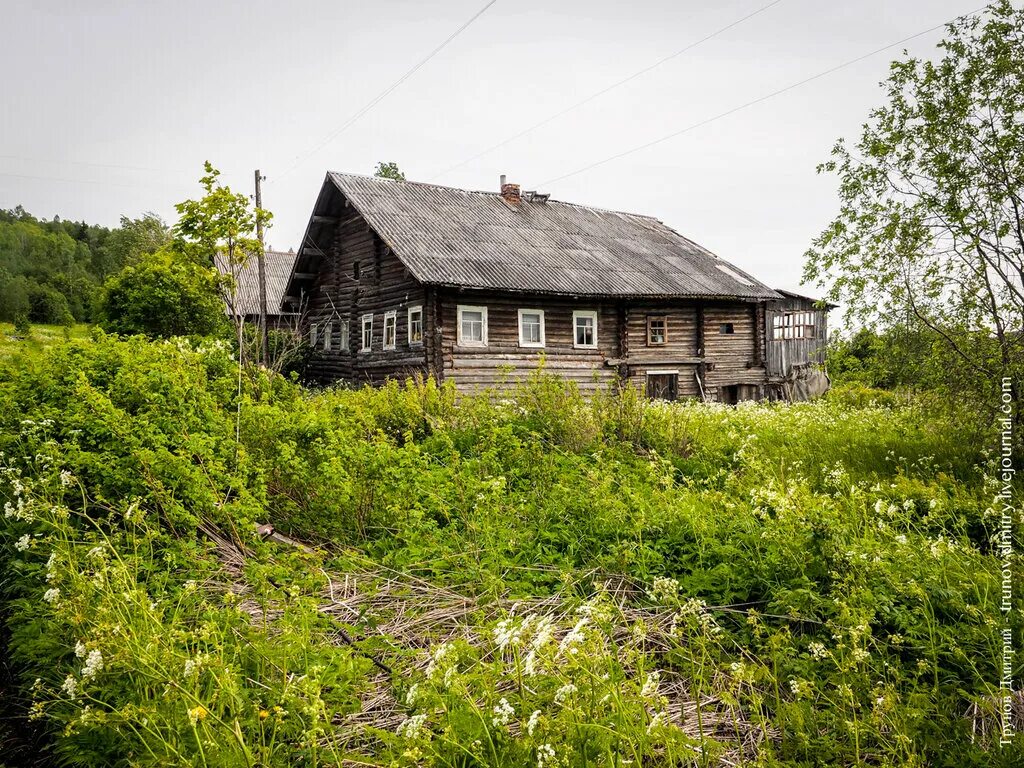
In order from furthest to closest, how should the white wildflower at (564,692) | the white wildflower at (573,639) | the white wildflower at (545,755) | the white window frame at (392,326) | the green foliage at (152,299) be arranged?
1. the green foliage at (152,299)
2. the white window frame at (392,326)
3. the white wildflower at (573,639)
4. the white wildflower at (564,692)
5. the white wildflower at (545,755)

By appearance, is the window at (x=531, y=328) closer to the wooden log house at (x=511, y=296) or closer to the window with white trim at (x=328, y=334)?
the wooden log house at (x=511, y=296)

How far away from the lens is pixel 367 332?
22.2 meters

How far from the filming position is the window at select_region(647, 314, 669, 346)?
22359mm

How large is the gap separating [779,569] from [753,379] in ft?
71.2

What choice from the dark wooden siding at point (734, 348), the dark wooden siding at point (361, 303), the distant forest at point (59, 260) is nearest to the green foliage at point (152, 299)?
the dark wooden siding at point (361, 303)

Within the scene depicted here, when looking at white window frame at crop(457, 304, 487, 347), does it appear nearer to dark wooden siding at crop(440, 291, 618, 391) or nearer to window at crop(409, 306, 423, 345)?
dark wooden siding at crop(440, 291, 618, 391)

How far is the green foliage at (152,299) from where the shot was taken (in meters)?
21.2

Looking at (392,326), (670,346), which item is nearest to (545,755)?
(392,326)

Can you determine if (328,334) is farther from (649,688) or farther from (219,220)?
(649,688)

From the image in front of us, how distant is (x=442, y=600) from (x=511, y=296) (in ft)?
52.6

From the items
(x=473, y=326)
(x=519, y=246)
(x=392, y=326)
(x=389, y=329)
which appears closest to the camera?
(x=473, y=326)

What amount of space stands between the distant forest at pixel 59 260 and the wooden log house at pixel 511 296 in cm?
2804

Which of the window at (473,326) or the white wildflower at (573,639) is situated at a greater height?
the window at (473,326)

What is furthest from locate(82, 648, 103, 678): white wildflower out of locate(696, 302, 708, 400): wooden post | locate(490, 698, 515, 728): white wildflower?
locate(696, 302, 708, 400): wooden post
